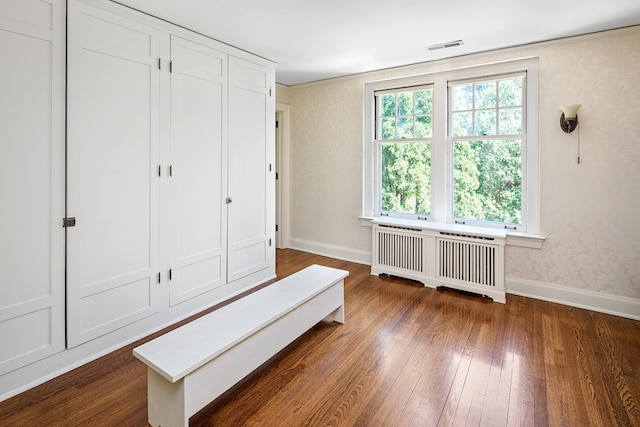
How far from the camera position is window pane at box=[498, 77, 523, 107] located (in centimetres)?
343

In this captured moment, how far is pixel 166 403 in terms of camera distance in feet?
5.29

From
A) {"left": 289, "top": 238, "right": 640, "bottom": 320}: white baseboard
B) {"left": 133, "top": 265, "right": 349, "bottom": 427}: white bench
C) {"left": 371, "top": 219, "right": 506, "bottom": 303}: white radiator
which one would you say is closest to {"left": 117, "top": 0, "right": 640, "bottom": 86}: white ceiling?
{"left": 371, "top": 219, "right": 506, "bottom": 303}: white radiator

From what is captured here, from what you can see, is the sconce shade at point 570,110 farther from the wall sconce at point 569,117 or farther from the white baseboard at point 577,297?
the white baseboard at point 577,297

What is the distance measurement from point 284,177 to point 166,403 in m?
3.86

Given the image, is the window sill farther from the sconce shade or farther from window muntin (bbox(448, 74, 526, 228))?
the sconce shade

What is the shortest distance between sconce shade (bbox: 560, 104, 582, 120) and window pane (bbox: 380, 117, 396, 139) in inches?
68.9

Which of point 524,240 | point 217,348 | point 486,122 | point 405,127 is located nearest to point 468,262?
point 524,240

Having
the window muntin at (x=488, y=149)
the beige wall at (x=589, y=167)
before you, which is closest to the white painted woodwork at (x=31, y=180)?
the beige wall at (x=589, y=167)

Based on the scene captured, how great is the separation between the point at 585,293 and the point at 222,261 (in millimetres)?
3488

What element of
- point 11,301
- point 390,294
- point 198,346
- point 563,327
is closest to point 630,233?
point 563,327

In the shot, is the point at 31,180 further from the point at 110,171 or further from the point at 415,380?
the point at 415,380

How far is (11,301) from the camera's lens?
1916 millimetres

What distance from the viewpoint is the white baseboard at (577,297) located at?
2.97 m

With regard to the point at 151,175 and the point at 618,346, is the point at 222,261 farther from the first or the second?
the point at 618,346
